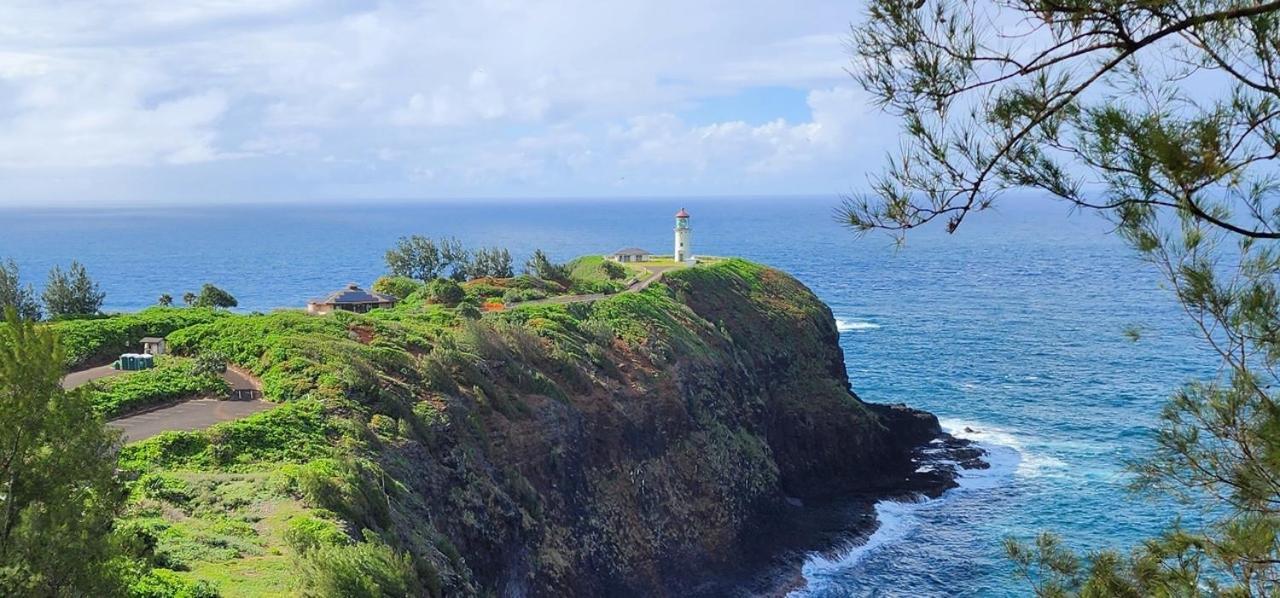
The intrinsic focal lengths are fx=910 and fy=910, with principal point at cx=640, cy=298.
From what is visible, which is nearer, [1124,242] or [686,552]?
[1124,242]

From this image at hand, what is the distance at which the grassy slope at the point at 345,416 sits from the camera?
67.1 ft

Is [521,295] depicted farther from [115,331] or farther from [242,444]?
[242,444]

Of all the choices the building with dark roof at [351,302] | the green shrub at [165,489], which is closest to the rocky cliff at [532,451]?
the green shrub at [165,489]

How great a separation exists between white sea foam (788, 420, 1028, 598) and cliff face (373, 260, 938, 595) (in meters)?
2.70

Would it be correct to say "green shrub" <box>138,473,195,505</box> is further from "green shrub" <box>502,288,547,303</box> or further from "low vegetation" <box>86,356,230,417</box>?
"green shrub" <box>502,288,547,303</box>

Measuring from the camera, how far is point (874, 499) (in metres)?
47.8

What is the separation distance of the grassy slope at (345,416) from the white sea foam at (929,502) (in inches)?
503

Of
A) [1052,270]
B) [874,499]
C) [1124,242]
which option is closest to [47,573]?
[1124,242]

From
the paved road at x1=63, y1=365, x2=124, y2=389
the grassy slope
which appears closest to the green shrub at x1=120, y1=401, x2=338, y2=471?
the grassy slope

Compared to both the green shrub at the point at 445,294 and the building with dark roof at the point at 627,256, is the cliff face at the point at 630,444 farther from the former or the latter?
the building with dark roof at the point at 627,256

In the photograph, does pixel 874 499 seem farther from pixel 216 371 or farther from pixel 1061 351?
pixel 1061 351

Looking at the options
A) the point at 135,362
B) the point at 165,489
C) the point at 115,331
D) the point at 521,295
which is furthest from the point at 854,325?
the point at 165,489

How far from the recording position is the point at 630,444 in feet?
133

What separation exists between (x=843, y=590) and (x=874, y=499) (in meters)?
11.1
